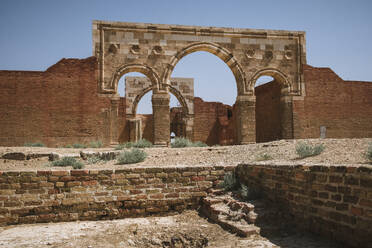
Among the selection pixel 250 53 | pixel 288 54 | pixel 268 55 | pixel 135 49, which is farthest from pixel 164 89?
pixel 288 54

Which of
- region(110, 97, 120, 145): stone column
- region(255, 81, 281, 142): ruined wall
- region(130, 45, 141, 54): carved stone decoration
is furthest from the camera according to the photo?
region(255, 81, 281, 142): ruined wall

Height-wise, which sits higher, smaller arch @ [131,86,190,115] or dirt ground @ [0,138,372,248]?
smaller arch @ [131,86,190,115]

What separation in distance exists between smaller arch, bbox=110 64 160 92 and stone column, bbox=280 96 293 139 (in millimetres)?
5750

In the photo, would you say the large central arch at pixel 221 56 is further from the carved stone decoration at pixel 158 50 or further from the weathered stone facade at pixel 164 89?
the carved stone decoration at pixel 158 50

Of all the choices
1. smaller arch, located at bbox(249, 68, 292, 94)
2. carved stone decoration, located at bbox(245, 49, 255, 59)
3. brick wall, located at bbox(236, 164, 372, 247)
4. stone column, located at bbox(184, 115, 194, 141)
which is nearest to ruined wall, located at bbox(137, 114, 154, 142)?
stone column, located at bbox(184, 115, 194, 141)

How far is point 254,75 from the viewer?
42.8 feet

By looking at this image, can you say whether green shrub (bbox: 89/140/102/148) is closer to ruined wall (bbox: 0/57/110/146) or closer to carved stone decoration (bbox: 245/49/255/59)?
ruined wall (bbox: 0/57/110/146)

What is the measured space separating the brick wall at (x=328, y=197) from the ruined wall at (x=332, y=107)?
969 cm

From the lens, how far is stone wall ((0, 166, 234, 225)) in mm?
4781

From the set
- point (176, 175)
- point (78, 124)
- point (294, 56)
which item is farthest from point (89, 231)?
point (294, 56)

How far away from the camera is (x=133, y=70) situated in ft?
40.7

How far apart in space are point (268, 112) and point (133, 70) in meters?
7.28

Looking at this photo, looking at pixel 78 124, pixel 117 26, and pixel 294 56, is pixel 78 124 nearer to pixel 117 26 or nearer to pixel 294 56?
pixel 117 26

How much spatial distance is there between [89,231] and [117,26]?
9661 mm
